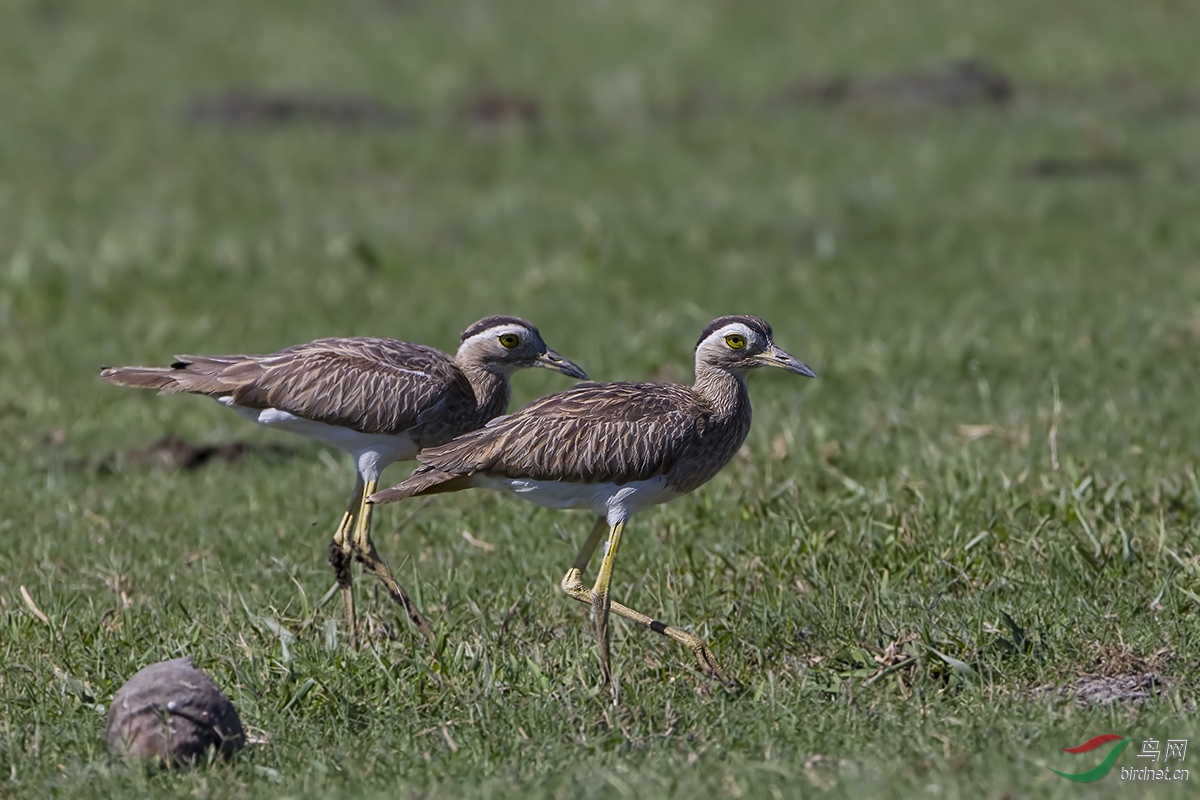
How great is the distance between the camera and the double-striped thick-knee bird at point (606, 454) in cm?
620

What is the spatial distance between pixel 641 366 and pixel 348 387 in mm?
3715

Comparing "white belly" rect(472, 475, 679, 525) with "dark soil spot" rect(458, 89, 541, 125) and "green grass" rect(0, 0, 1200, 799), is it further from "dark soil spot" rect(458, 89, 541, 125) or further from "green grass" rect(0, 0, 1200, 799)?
"dark soil spot" rect(458, 89, 541, 125)

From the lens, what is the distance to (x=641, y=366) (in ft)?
34.2

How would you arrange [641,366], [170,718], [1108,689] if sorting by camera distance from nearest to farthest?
1. [170,718]
2. [1108,689]
3. [641,366]

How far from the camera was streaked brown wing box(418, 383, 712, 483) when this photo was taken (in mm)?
6211

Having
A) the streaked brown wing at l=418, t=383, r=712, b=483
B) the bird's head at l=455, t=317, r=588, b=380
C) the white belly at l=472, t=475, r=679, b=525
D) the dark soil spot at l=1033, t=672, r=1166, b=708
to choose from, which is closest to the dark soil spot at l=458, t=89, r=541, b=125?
the bird's head at l=455, t=317, r=588, b=380

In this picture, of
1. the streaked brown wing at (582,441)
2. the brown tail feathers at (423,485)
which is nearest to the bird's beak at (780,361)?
the streaked brown wing at (582,441)

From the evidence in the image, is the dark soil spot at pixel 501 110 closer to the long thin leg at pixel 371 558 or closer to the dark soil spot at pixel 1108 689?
the long thin leg at pixel 371 558

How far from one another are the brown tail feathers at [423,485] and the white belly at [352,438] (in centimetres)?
83

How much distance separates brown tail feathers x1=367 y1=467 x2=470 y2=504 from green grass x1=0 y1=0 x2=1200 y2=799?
578 millimetres

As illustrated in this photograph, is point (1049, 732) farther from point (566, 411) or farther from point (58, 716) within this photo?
point (58, 716)

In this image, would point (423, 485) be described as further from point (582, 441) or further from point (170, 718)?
point (170, 718)

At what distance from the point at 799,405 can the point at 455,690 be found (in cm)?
422

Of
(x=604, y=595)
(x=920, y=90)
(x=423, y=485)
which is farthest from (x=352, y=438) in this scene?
(x=920, y=90)
